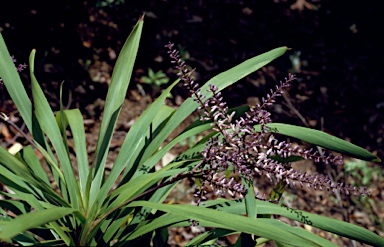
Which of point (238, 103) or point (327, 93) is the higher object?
point (327, 93)

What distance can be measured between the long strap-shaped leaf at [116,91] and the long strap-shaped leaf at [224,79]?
19cm

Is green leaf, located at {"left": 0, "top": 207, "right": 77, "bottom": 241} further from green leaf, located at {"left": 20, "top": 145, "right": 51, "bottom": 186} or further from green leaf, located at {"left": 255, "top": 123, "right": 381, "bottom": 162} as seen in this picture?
green leaf, located at {"left": 255, "top": 123, "right": 381, "bottom": 162}

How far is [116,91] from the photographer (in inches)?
65.4

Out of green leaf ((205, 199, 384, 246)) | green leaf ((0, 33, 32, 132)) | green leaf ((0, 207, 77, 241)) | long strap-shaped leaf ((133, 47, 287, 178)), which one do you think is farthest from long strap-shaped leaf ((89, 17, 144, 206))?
green leaf ((205, 199, 384, 246))

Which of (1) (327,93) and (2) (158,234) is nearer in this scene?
(2) (158,234)

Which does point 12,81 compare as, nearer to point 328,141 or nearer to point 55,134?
point 55,134

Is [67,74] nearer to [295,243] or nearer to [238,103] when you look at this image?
[238,103]

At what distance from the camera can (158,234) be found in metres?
1.67

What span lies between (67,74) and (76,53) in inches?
8.6

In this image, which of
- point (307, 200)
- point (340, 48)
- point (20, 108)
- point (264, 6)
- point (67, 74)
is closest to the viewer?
point (20, 108)

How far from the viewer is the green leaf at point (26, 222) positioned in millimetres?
971

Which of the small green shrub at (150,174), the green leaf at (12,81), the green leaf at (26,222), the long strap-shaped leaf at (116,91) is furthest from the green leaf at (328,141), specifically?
the green leaf at (12,81)

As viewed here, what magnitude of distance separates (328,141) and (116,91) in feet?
2.88

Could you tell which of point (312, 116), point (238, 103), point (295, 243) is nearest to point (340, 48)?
point (312, 116)
